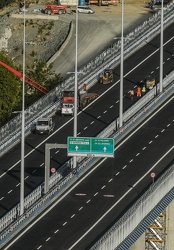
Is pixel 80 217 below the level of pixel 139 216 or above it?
below

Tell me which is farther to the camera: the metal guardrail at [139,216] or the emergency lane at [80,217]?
the emergency lane at [80,217]

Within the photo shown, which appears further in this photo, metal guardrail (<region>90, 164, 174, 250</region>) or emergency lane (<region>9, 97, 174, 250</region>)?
emergency lane (<region>9, 97, 174, 250</region>)

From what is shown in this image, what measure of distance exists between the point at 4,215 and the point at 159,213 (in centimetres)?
1604

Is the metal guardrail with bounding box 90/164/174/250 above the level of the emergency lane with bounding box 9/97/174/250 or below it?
above

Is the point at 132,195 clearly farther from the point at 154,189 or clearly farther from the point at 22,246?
the point at 22,246

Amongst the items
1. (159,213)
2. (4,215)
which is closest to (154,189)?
(159,213)

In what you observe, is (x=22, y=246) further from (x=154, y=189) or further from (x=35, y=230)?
(x=154, y=189)

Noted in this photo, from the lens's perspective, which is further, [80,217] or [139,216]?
[80,217]

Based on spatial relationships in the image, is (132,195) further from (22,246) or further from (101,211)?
(22,246)

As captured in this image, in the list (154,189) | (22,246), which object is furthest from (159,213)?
(22,246)

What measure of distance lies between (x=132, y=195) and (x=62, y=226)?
11209mm

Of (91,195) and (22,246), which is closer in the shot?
(22,246)

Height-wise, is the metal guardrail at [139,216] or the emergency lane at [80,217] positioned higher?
the metal guardrail at [139,216]

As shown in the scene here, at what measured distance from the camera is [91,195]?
197625 mm
